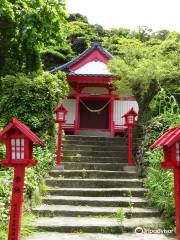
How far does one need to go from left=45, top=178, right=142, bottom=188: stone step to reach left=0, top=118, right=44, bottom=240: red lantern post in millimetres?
5216

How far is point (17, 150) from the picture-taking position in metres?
5.29

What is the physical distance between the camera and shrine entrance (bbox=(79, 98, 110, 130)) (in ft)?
61.6

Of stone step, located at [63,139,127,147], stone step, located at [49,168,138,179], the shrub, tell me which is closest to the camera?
the shrub

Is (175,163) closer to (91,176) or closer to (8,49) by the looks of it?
(91,176)

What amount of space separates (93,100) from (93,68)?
1.58 metres

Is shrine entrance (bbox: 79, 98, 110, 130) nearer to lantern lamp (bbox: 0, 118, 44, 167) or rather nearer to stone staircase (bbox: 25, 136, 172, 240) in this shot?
stone staircase (bbox: 25, 136, 172, 240)

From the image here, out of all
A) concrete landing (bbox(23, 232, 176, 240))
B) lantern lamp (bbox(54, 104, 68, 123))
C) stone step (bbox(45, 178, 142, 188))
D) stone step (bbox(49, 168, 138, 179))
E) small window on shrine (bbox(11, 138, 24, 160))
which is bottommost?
concrete landing (bbox(23, 232, 176, 240))

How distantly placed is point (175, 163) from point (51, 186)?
20.5ft

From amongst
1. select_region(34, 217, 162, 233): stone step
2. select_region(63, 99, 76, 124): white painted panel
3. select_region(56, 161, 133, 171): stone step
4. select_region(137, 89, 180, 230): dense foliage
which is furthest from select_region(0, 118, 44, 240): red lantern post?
select_region(63, 99, 76, 124): white painted panel

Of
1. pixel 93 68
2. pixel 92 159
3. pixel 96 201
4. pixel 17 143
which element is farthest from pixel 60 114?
pixel 17 143

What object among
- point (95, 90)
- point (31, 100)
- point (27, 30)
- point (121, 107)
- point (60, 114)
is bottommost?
point (60, 114)

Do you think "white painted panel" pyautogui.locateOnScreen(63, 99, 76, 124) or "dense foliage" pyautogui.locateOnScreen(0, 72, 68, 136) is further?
"white painted panel" pyautogui.locateOnScreen(63, 99, 76, 124)

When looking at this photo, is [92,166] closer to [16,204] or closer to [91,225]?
[91,225]

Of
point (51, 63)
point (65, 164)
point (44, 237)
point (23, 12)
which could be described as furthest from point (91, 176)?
point (51, 63)
